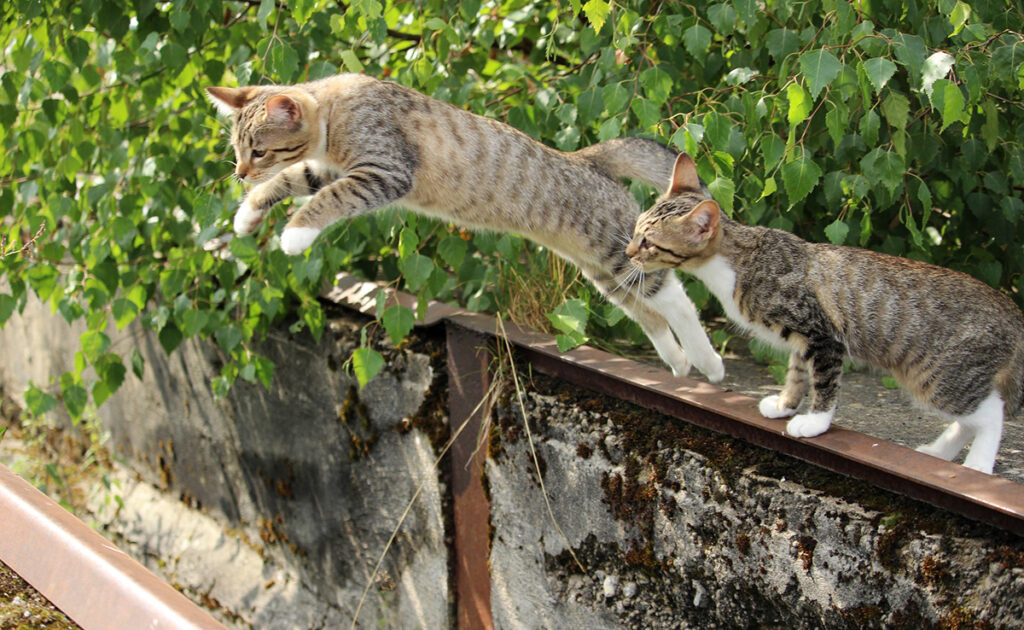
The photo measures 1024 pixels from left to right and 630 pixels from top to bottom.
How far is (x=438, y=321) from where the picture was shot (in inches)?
152

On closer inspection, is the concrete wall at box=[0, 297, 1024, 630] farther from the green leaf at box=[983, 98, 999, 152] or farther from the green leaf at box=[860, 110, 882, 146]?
the green leaf at box=[983, 98, 999, 152]

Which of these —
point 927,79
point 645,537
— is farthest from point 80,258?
point 927,79

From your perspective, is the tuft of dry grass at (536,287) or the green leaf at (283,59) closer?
the green leaf at (283,59)

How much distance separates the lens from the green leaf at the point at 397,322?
339cm

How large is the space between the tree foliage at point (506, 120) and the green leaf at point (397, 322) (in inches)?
0.4

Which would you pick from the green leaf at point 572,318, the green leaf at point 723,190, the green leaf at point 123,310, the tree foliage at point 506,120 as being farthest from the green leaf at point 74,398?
the green leaf at point 723,190

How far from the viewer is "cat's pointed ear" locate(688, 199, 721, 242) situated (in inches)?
112

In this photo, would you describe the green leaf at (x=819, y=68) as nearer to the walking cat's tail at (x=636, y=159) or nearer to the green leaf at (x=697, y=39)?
the green leaf at (x=697, y=39)

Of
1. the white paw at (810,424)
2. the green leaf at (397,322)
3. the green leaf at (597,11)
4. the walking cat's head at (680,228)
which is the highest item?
the green leaf at (597,11)

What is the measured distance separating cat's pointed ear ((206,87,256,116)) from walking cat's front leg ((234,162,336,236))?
301 millimetres

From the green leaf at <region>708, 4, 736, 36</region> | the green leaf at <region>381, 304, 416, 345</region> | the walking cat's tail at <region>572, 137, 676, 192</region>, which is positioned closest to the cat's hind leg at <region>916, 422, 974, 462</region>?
the walking cat's tail at <region>572, 137, 676, 192</region>

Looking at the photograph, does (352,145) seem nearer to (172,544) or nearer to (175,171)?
(175,171)

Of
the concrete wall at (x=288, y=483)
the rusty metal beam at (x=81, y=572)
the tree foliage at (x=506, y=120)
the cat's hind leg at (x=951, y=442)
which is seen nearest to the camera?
the rusty metal beam at (x=81, y=572)

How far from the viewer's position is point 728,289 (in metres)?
2.98
